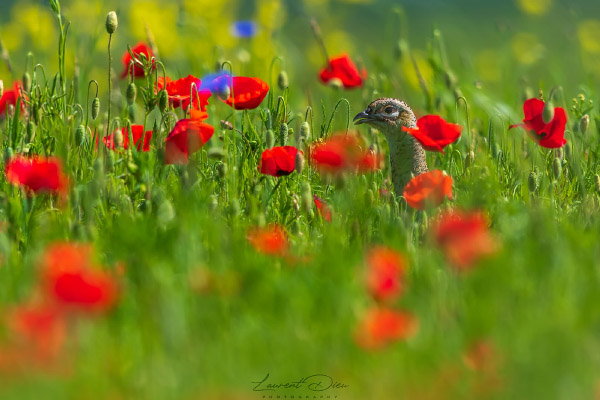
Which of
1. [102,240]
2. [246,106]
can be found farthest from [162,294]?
[246,106]

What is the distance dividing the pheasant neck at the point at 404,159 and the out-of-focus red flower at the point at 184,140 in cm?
90

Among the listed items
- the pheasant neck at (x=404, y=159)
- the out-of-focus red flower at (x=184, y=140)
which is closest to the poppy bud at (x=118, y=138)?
the out-of-focus red flower at (x=184, y=140)

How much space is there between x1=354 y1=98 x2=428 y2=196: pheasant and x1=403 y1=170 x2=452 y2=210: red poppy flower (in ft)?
2.57

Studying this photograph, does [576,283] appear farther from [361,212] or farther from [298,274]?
[361,212]

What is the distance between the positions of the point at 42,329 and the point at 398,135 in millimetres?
2260

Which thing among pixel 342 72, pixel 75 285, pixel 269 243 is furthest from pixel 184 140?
pixel 342 72

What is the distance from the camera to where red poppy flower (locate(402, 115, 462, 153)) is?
10.5ft

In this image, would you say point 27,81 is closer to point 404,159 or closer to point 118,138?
point 118,138

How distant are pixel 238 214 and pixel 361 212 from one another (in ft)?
1.30

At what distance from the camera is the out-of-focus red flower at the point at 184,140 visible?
308 centimetres

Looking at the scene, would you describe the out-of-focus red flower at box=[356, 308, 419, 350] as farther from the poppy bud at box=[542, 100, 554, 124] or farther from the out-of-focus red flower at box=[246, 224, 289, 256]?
the poppy bud at box=[542, 100, 554, 124]

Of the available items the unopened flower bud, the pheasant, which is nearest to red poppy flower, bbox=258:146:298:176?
the unopened flower bud

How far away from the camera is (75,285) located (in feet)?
5.89

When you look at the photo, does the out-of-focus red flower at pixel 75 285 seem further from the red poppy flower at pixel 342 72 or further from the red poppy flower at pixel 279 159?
the red poppy flower at pixel 342 72
